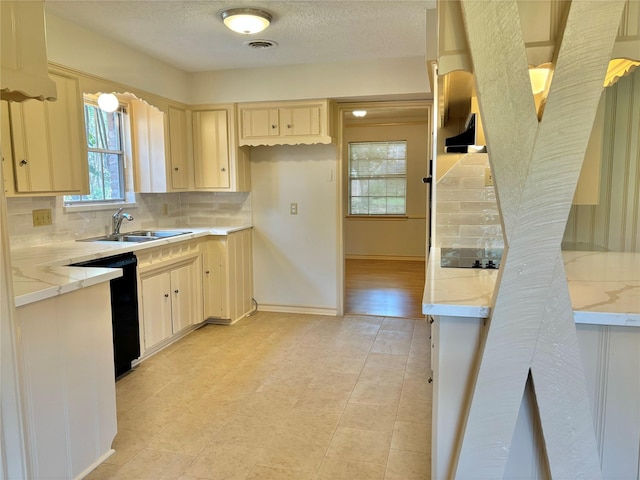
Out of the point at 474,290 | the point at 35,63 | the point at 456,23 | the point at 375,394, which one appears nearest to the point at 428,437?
the point at 375,394

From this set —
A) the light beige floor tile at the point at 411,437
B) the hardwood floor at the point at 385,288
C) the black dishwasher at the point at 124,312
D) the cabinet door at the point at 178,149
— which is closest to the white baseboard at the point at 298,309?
the hardwood floor at the point at 385,288

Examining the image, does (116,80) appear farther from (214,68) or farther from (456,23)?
(456,23)

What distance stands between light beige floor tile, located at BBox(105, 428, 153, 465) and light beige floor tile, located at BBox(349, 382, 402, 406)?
1.18 meters

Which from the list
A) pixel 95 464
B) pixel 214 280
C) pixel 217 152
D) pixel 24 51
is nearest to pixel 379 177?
pixel 217 152

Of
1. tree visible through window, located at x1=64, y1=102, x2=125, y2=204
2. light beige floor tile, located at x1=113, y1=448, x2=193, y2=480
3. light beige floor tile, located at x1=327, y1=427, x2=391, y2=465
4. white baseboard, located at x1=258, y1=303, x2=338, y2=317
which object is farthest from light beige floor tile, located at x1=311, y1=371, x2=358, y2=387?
tree visible through window, located at x1=64, y1=102, x2=125, y2=204

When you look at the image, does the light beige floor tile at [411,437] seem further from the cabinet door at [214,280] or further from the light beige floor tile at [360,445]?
the cabinet door at [214,280]

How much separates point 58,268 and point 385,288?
166 inches

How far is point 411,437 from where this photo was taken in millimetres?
2357

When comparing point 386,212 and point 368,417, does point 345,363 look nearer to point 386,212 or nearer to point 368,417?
point 368,417

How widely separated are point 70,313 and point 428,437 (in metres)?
1.81

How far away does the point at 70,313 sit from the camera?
1904 mm

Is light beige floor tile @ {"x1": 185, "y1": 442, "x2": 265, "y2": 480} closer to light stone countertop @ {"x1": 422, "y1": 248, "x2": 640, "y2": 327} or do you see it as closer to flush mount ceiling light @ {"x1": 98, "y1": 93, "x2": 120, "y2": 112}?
light stone countertop @ {"x1": 422, "y1": 248, "x2": 640, "y2": 327}

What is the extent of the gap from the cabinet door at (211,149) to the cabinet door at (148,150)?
0.44m

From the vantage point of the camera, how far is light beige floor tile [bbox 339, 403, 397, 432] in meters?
2.48
